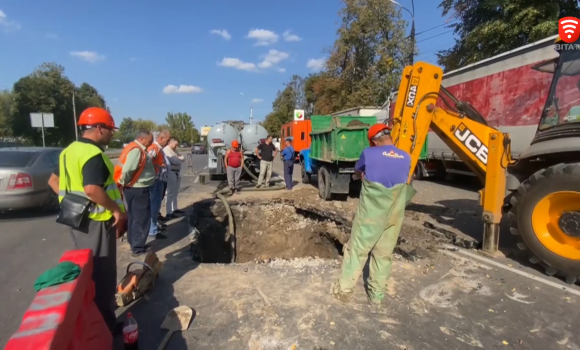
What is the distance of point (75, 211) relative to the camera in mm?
2596

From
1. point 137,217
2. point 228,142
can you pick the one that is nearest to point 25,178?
point 137,217

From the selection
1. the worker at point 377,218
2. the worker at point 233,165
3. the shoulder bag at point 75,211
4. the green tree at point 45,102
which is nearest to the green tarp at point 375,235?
the worker at point 377,218

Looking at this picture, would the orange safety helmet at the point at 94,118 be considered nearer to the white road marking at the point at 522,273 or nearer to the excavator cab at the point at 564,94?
the white road marking at the point at 522,273

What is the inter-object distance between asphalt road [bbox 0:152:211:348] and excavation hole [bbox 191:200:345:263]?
2.38 metres

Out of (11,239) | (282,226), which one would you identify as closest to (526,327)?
(282,226)

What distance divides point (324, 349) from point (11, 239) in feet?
18.5

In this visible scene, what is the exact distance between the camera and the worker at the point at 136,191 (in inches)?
179

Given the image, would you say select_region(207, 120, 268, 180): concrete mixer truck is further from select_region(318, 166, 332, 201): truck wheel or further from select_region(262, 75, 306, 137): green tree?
select_region(262, 75, 306, 137): green tree

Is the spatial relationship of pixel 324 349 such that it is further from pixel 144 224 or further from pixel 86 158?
pixel 144 224

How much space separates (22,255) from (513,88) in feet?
35.6

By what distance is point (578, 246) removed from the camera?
388 cm

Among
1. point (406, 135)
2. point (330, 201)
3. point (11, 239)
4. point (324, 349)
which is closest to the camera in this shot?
point (324, 349)

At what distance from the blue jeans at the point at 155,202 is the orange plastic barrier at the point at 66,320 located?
3417 millimetres

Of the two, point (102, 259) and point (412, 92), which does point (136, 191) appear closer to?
point (102, 259)
